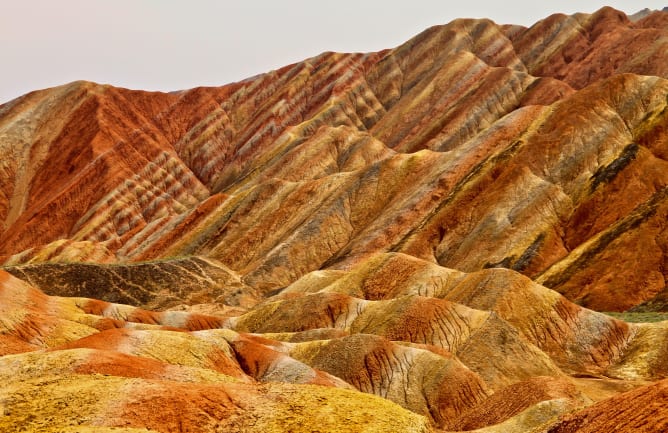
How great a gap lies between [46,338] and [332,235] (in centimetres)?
7337

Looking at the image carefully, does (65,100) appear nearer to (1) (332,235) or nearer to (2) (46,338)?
(1) (332,235)

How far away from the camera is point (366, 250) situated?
348 feet

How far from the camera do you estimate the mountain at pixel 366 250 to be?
2858 centimetres

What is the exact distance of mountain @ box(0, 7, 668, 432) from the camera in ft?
93.8

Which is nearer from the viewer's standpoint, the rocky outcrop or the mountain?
the mountain

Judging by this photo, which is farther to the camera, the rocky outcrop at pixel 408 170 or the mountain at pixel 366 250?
the rocky outcrop at pixel 408 170

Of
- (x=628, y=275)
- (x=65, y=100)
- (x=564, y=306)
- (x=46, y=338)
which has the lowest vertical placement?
(x=46, y=338)

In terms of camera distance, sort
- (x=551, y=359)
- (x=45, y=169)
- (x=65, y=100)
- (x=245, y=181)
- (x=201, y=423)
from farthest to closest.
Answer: (x=65, y=100), (x=45, y=169), (x=245, y=181), (x=551, y=359), (x=201, y=423)

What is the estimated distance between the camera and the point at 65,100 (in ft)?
642

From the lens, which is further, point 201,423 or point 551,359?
point 551,359

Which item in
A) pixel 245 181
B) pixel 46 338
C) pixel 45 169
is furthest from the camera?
pixel 45 169

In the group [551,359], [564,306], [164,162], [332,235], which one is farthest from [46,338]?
[164,162]

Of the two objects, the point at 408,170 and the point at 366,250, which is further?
the point at 408,170

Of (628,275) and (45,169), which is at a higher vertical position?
(45,169)
